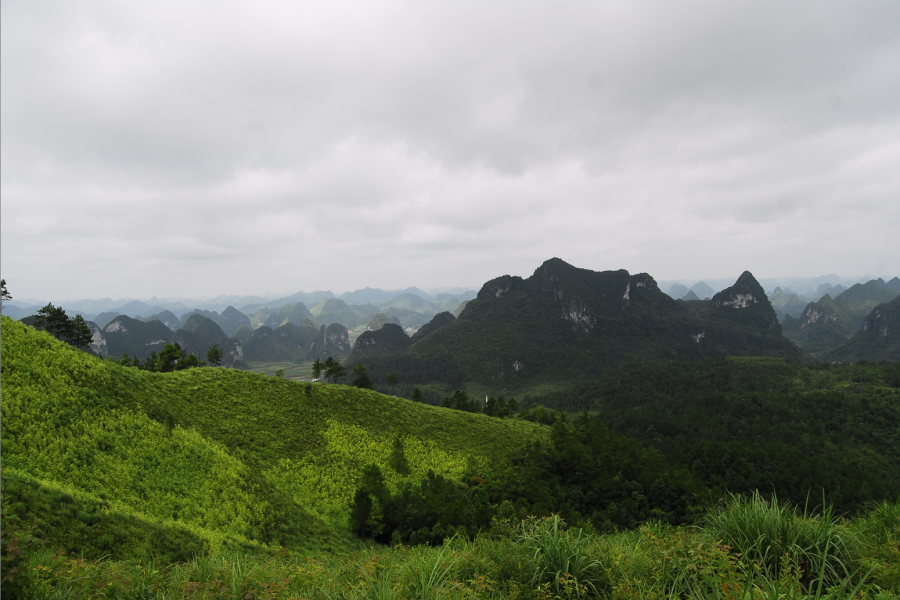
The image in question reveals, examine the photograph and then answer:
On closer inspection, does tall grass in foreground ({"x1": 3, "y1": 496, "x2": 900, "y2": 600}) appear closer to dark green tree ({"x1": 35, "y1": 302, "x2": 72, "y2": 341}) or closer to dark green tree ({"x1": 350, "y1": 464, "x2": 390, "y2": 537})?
dark green tree ({"x1": 350, "y1": 464, "x2": 390, "y2": 537})

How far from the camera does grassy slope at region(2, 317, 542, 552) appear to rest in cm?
1421

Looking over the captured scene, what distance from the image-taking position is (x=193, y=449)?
1955 centimetres

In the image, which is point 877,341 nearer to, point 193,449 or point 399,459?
point 399,459

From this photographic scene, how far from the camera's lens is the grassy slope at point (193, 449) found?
14.2m

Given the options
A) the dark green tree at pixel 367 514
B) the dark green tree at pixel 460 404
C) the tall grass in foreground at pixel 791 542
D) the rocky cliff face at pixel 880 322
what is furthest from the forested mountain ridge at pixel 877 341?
the tall grass in foreground at pixel 791 542

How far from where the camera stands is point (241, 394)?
108 ft

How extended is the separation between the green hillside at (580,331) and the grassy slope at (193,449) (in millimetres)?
124368

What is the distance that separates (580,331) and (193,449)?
6778 inches

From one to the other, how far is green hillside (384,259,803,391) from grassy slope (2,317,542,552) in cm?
12437

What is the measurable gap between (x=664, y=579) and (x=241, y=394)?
35.7 m

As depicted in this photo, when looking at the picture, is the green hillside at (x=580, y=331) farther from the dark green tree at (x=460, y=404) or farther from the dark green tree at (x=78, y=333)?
the dark green tree at (x=78, y=333)

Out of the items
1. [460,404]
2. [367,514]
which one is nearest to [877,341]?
[460,404]

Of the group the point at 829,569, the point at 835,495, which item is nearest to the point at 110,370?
the point at 829,569

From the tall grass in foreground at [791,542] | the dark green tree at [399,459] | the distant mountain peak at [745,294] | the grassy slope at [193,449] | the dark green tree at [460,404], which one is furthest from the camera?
the distant mountain peak at [745,294]
